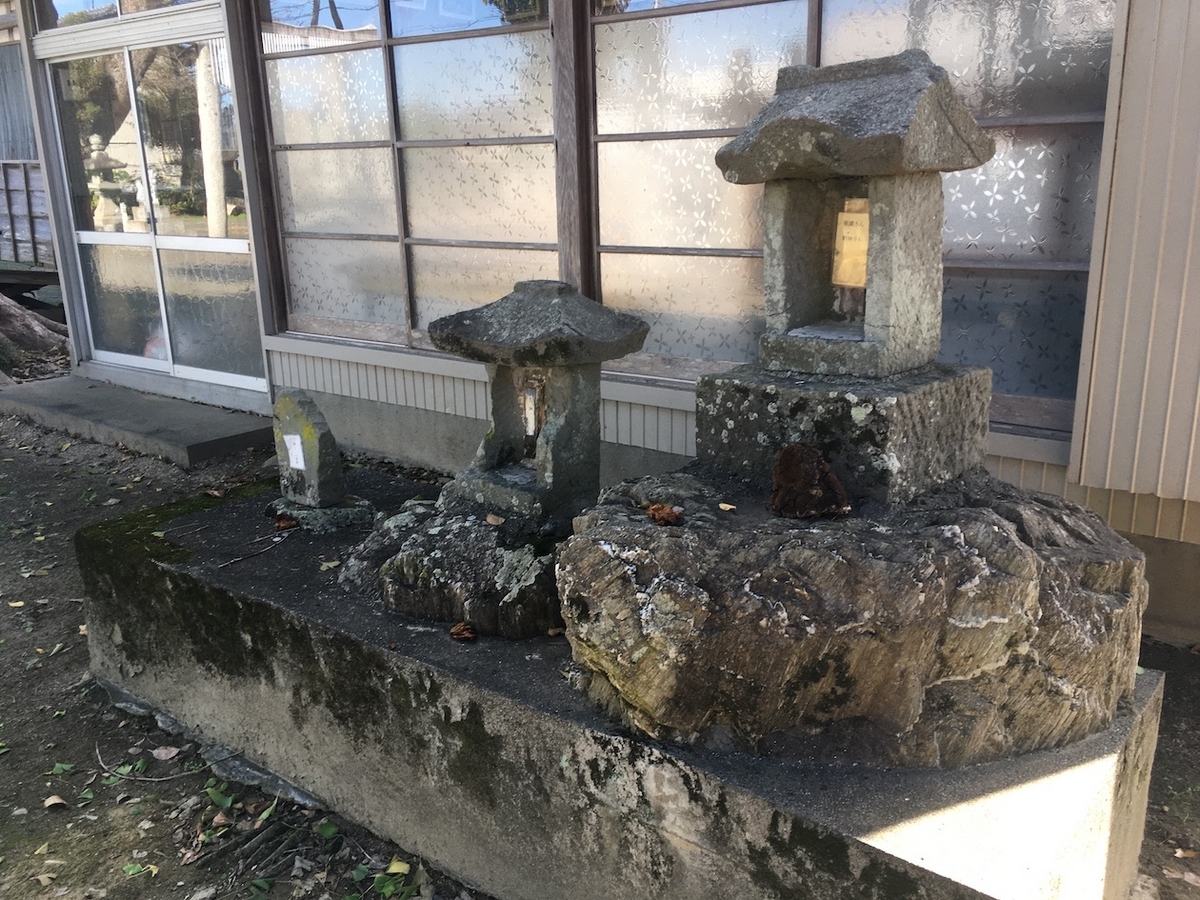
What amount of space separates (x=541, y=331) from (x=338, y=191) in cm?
376

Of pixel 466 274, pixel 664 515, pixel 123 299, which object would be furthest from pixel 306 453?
pixel 123 299

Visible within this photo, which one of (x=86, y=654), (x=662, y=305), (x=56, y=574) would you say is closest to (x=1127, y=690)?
(x=662, y=305)

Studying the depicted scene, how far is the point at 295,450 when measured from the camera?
371cm

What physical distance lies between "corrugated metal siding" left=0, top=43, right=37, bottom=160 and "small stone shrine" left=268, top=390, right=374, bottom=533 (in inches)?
310

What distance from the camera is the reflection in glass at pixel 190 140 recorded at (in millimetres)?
6598

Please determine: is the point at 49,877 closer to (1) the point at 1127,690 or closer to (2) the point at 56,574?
(2) the point at 56,574

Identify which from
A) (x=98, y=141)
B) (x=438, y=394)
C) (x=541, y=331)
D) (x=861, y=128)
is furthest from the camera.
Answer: (x=98, y=141)

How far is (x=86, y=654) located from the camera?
411cm

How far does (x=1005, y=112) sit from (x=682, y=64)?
151 cm

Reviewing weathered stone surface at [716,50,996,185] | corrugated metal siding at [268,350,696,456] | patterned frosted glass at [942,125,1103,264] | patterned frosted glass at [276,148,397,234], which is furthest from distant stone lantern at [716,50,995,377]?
patterned frosted glass at [276,148,397,234]

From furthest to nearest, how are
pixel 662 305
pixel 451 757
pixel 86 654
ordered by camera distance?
pixel 662 305 < pixel 86 654 < pixel 451 757

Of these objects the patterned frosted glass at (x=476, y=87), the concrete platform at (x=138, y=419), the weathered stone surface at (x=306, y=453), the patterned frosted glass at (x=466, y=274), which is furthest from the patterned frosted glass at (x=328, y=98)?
the weathered stone surface at (x=306, y=453)

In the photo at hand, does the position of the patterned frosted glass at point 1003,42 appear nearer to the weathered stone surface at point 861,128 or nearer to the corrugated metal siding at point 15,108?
the weathered stone surface at point 861,128

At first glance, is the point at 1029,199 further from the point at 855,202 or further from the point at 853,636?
the point at 853,636
